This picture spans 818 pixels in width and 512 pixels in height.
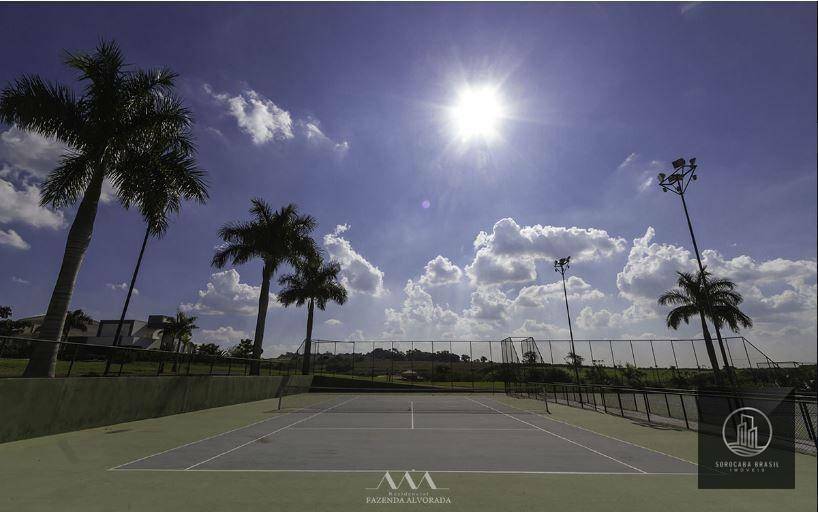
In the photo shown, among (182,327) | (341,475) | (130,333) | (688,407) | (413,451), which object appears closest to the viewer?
(341,475)

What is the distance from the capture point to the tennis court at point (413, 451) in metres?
8.07

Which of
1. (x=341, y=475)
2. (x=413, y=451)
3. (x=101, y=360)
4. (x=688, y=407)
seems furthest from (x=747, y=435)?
(x=101, y=360)

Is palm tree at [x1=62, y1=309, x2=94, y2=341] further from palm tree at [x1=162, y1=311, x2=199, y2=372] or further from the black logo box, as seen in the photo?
the black logo box

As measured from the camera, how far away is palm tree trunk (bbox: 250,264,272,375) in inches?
1046

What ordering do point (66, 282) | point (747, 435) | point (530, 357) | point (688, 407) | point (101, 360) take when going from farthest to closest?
point (530, 357), point (688, 407), point (101, 360), point (66, 282), point (747, 435)

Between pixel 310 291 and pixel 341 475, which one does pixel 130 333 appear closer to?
pixel 310 291

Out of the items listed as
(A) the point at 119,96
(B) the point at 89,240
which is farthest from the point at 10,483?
(A) the point at 119,96

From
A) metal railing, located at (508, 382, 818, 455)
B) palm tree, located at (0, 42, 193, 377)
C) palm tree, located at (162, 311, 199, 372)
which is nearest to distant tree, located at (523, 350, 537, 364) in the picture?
metal railing, located at (508, 382, 818, 455)

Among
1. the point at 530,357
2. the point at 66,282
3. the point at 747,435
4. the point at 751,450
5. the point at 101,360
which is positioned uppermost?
the point at 66,282

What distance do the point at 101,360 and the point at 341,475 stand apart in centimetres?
1168

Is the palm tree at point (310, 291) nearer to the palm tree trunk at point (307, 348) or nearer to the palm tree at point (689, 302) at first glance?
the palm tree trunk at point (307, 348)

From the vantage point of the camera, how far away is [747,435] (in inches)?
427

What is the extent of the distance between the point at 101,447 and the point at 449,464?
8786 mm

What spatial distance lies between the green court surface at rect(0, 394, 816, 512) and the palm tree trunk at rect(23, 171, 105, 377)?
88.0 inches
